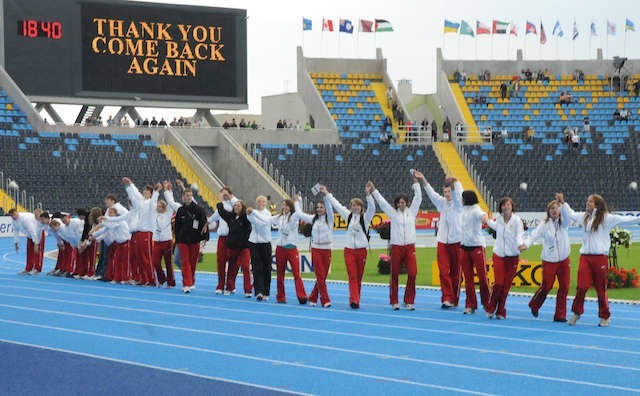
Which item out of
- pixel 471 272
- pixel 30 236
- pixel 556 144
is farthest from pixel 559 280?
pixel 556 144

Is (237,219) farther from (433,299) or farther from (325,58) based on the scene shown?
(325,58)

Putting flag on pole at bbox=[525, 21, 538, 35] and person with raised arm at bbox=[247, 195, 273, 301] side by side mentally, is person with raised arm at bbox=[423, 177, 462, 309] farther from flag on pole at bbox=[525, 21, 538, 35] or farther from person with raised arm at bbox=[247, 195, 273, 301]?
flag on pole at bbox=[525, 21, 538, 35]

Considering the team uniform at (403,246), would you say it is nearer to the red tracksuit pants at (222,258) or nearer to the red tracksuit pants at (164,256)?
the red tracksuit pants at (222,258)

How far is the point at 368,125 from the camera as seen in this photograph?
186 feet

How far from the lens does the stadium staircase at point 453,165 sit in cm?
5206

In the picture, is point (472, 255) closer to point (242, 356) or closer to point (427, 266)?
point (242, 356)

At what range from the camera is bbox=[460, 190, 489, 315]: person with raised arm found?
16.0 m

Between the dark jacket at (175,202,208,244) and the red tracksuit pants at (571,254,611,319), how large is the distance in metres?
7.58

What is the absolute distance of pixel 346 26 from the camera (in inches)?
2484

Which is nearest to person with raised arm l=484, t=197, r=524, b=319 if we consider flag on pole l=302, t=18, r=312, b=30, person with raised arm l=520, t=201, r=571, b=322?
person with raised arm l=520, t=201, r=571, b=322

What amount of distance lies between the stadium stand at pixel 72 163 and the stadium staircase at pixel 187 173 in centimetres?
28

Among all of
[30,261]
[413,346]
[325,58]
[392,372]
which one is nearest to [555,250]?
[413,346]

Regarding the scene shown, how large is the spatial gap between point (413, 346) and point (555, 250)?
333 cm

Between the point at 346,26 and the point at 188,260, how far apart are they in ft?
→ 145
